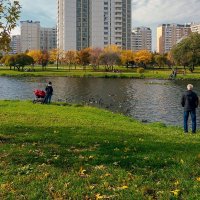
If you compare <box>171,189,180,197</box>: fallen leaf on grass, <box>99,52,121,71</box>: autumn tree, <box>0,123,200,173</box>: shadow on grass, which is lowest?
<box>171,189,180,197</box>: fallen leaf on grass

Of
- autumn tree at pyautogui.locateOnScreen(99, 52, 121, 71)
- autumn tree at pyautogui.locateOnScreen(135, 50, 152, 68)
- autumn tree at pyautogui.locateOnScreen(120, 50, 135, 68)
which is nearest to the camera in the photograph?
A: autumn tree at pyautogui.locateOnScreen(99, 52, 121, 71)

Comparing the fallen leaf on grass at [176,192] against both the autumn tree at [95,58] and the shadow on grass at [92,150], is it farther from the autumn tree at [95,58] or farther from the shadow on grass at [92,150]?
the autumn tree at [95,58]

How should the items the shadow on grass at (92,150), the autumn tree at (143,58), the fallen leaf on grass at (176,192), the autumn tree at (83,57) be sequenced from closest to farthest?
1. the fallen leaf on grass at (176,192)
2. the shadow on grass at (92,150)
3. the autumn tree at (83,57)
4. the autumn tree at (143,58)

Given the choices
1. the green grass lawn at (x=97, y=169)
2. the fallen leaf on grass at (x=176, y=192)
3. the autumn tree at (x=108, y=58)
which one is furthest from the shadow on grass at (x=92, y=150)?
the autumn tree at (x=108, y=58)

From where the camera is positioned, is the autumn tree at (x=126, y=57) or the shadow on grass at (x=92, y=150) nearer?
the shadow on grass at (x=92, y=150)

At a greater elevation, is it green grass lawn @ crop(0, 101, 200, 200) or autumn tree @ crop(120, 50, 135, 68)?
autumn tree @ crop(120, 50, 135, 68)

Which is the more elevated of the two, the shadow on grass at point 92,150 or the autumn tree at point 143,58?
the autumn tree at point 143,58

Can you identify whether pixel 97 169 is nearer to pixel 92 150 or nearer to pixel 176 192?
pixel 92 150

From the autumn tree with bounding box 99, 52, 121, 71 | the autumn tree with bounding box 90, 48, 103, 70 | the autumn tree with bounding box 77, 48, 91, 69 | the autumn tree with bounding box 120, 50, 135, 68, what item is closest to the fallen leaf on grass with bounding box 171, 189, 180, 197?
the autumn tree with bounding box 99, 52, 121, 71

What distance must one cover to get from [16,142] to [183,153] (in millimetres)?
6541

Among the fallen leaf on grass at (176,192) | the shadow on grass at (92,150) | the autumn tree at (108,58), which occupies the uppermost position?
the autumn tree at (108,58)

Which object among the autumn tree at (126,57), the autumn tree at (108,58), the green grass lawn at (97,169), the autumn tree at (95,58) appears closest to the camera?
the green grass lawn at (97,169)

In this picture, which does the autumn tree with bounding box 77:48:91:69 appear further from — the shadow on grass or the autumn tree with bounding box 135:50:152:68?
the shadow on grass

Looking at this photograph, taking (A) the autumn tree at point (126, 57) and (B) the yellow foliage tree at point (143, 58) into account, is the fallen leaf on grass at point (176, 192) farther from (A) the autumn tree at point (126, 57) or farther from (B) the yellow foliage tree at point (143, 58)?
(B) the yellow foliage tree at point (143, 58)
